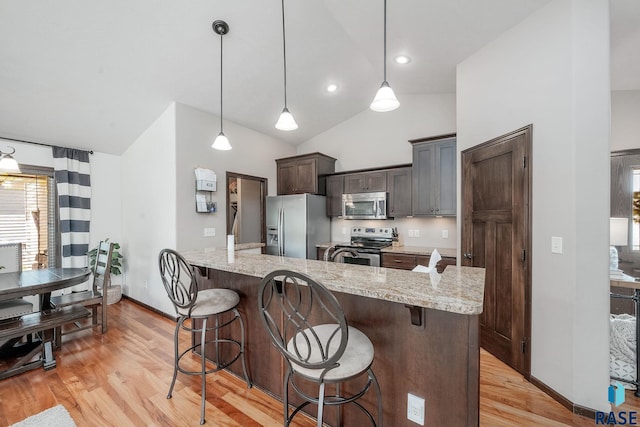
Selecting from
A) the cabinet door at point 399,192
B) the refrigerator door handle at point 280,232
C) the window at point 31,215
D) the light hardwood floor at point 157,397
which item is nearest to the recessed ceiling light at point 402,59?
the cabinet door at point 399,192

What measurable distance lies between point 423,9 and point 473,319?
2530 mm

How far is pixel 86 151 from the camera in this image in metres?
4.18

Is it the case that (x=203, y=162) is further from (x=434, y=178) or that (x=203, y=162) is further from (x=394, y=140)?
(x=434, y=178)

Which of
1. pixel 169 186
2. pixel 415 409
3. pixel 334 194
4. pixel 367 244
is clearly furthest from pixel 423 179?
pixel 169 186

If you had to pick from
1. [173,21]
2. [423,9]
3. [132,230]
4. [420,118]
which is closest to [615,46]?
[423,9]

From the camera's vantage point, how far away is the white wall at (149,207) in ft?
11.8

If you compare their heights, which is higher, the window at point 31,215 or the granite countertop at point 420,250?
the window at point 31,215

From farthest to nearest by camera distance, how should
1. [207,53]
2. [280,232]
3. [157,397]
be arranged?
[280,232], [207,53], [157,397]

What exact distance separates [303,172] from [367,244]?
5.36 feet

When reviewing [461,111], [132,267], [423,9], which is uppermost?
[423,9]

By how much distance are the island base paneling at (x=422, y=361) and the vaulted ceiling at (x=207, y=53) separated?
250 centimetres

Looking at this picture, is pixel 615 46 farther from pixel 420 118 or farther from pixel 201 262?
pixel 201 262

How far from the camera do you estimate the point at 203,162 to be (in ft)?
12.6

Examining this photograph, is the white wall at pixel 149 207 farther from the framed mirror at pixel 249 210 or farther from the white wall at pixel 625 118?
the white wall at pixel 625 118
